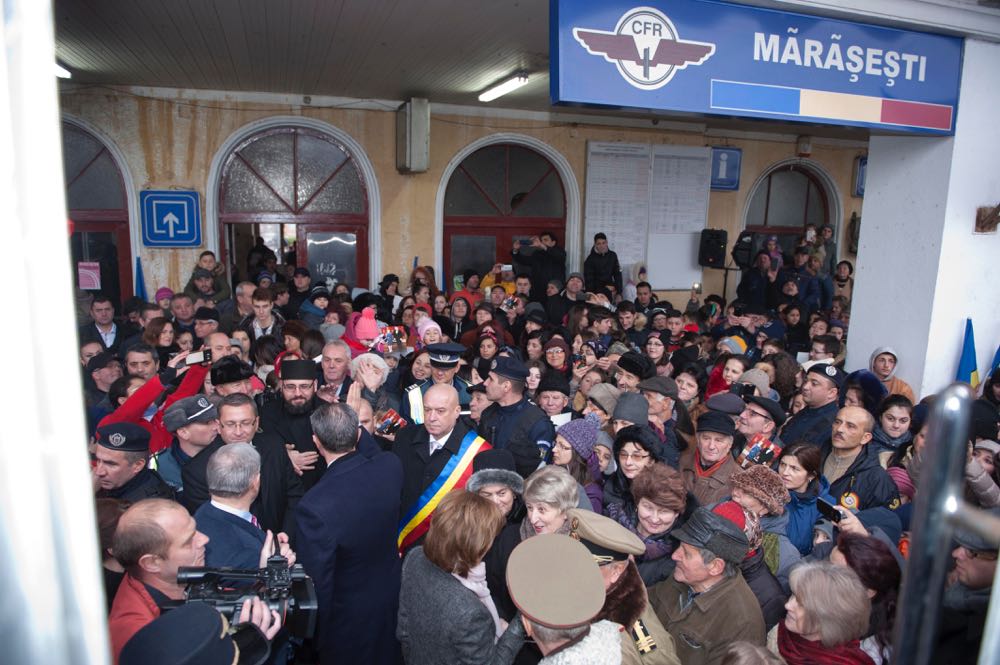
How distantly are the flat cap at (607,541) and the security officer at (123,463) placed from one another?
6.69ft

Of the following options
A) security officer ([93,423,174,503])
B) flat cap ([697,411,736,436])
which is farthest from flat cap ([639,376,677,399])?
security officer ([93,423,174,503])

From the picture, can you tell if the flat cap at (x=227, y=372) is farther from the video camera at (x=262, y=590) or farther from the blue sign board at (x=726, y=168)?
the blue sign board at (x=726, y=168)

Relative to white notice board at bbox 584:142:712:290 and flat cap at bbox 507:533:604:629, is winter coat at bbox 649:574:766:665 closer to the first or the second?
flat cap at bbox 507:533:604:629

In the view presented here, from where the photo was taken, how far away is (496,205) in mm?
10695

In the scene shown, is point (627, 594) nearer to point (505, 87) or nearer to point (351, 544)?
point (351, 544)

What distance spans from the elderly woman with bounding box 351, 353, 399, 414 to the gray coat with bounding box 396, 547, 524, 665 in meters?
2.22

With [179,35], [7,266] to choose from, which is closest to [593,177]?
[179,35]

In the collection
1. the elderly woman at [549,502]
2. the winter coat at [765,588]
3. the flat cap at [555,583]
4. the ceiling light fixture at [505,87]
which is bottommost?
the winter coat at [765,588]

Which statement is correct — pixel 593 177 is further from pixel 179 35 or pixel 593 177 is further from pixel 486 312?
pixel 179 35

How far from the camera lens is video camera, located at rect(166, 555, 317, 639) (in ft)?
6.50

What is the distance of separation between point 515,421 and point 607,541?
1.73 m

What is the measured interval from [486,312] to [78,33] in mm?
4748

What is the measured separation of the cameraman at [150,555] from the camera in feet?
6.81

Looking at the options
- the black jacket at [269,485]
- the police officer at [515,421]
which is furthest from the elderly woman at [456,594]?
the police officer at [515,421]
